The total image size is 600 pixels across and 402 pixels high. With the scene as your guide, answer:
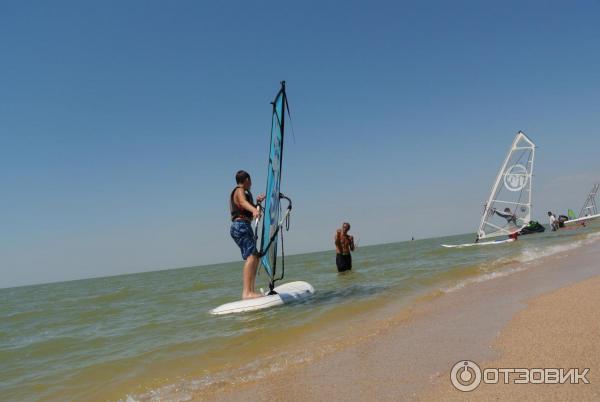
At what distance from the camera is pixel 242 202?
617cm

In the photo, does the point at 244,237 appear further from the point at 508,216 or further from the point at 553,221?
the point at 553,221

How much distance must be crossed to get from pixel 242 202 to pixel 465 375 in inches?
173

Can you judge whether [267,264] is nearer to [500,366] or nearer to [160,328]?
[160,328]

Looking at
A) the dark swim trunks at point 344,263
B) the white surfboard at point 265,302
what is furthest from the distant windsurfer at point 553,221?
the white surfboard at point 265,302

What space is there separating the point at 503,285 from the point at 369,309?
1973 mm

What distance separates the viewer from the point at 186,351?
4.36 meters

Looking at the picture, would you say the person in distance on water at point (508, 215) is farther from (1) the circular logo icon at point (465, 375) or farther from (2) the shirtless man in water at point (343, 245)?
(1) the circular logo icon at point (465, 375)

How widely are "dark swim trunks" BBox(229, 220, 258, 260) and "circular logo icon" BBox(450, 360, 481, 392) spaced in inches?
166

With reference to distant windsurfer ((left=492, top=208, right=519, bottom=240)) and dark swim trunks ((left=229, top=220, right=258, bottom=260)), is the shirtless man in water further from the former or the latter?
distant windsurfer ((left=492, top=208, right=519, bottom=240))

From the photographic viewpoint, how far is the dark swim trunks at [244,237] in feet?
20.6

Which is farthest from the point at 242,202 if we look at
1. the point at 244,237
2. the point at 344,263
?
the point at 344,263

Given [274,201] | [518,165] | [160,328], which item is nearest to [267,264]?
[274,201]

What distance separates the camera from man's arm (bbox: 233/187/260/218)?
6.08m

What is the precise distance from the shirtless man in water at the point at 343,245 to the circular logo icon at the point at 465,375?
1048 centimetres
